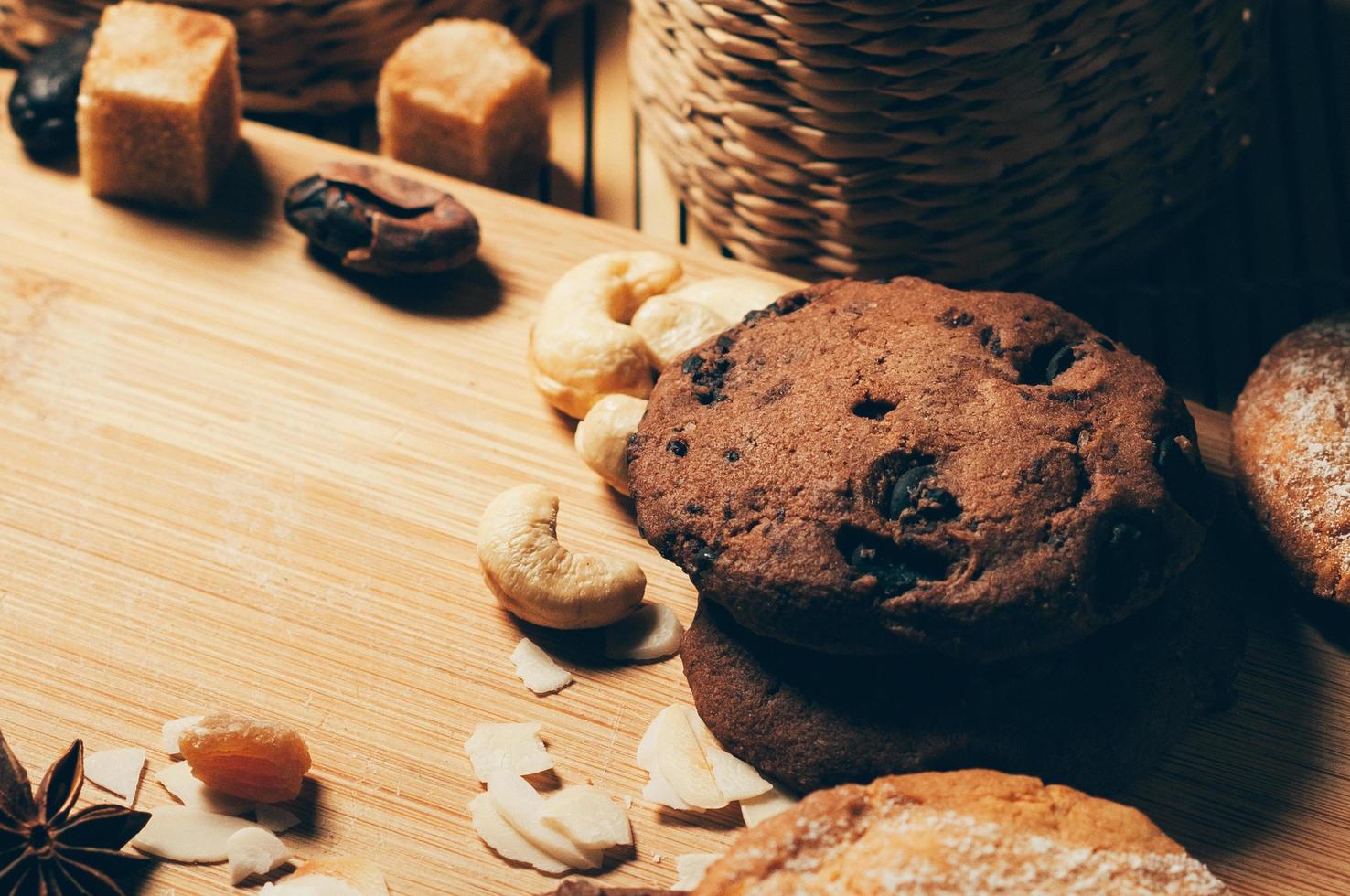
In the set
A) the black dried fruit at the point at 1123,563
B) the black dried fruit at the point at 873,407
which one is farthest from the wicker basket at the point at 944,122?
the black dried fruit at the point at 1123,563

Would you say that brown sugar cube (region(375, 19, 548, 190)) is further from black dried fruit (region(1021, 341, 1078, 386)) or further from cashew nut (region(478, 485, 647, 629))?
black dried fruit (region(1021, 341, 1078, 386))

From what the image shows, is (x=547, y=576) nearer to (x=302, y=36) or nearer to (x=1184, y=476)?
(x=1184, y=476)

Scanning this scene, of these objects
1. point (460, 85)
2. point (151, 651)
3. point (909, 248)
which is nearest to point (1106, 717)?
point (909, 248)

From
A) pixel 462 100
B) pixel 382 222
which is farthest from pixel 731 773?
pixel 462 100

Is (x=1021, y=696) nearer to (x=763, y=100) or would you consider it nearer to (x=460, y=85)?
(x=763, y=100)

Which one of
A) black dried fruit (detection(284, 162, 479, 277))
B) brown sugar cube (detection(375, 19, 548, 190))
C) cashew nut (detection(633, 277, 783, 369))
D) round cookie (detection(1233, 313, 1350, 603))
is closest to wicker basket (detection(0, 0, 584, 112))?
brown sugar cube (detection(375, 19, 548, 190))

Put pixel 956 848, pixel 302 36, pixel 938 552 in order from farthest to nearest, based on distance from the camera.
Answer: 1. pixel 302 36
2. pixel 938 552
3. pixel 956 848
